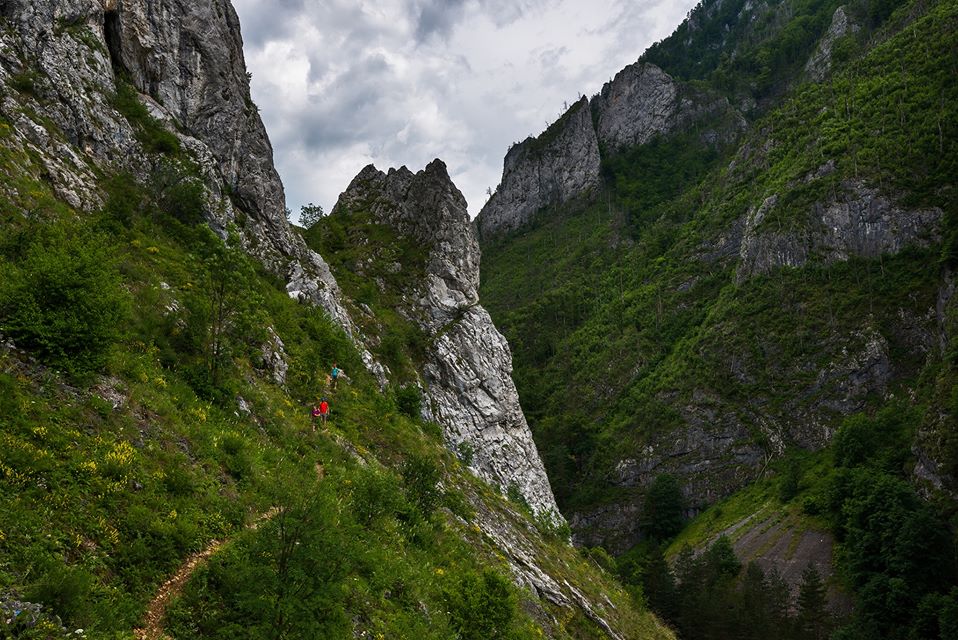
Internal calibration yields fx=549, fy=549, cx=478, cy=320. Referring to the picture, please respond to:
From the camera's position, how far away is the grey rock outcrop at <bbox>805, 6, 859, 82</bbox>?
152 meters

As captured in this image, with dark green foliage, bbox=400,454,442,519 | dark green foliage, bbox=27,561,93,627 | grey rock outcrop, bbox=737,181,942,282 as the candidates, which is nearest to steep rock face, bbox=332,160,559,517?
dark green foliage, bbox=400,454,442,519

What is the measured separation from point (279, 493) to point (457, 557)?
40.2 feet

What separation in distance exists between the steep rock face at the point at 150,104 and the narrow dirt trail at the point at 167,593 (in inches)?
735

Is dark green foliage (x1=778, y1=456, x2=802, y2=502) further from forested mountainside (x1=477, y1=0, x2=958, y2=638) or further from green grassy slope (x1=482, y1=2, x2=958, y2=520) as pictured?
green grassy slope (x1=482, y1=2, x2=958, y2=520)

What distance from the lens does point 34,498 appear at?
883 cm

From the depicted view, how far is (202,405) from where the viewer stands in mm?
15516

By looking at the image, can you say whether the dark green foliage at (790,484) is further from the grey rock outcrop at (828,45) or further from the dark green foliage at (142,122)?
the grey rock outcrop at (828,45)

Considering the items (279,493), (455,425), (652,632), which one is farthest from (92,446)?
(455,425)

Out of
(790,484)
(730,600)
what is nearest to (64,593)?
(730,600)

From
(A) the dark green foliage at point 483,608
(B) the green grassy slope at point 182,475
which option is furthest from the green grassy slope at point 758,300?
(B) the green grassy slope at point 182,475

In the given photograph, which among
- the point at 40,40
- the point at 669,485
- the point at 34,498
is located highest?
the point at 40,40

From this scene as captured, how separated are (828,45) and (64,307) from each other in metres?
199

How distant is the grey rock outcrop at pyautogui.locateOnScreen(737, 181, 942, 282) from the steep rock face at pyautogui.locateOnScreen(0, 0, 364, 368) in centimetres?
9023

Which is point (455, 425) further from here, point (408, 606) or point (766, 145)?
point (766, 145)
